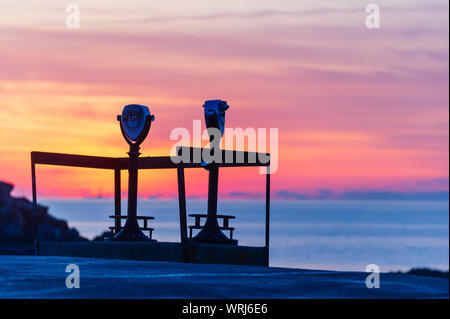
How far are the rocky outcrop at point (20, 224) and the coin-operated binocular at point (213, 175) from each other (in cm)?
5539

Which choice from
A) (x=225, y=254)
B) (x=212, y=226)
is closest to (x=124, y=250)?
(x=212, y=226)

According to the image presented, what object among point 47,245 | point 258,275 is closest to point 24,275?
point 258,275

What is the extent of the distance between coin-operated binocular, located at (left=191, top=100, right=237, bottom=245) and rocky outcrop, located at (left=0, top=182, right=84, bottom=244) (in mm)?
55390

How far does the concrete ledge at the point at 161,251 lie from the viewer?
23.0m

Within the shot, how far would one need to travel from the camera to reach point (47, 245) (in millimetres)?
24719

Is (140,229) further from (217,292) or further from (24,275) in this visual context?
(217,292)

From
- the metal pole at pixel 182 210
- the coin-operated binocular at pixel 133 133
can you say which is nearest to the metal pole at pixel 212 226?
the metal pole at pixel 182 210

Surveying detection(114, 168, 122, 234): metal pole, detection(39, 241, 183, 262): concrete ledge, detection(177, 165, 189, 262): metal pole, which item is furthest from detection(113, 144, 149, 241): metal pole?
detection(177, 165, 189, 262): metal pole

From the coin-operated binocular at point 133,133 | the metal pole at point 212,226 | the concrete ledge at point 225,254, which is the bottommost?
the concrete ledge at point 225,254

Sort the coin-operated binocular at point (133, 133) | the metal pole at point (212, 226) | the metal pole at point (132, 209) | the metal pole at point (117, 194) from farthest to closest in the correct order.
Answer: the metal pole at point (117, 194)
the coin-operated binocular at point (133, 133)
the metal pole at point (132, 209)
the metal pole at point (212, 226)

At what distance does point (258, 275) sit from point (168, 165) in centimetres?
839

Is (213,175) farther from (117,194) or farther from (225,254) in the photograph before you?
(117,194)

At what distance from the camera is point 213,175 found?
24844 millimetres

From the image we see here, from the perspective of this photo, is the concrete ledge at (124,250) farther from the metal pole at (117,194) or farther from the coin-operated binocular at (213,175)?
the metal pole at (117,194)
